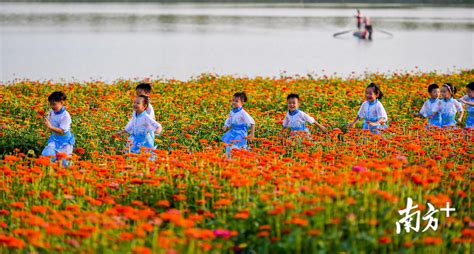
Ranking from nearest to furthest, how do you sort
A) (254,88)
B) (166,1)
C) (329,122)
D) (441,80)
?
(329,122), (254,88), (441,80), (166,1)

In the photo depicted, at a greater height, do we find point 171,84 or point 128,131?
point 171,84

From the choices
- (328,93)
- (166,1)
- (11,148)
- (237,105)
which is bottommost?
(11,148)

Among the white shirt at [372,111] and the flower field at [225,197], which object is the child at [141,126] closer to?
the flower field at [225,197]

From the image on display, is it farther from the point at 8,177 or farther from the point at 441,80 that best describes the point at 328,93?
the point at 8,177

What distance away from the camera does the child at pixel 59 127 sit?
27.6ft

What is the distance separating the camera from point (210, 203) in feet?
20.6

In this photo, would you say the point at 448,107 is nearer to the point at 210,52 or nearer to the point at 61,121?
the point at 61,121

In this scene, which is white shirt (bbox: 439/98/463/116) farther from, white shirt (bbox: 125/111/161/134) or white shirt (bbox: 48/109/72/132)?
white shirt (bbox: 48/109/72/132)

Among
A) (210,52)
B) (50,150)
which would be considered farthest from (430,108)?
(210,52)

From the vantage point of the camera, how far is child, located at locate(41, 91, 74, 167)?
27.6 feet

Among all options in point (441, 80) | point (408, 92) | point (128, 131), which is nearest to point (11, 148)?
point (128, 131)

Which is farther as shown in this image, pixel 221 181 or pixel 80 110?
pixel 80 110

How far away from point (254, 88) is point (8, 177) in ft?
29.5

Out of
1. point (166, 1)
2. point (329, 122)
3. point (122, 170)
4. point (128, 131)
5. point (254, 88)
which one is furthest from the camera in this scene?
A: point (166, 1)
